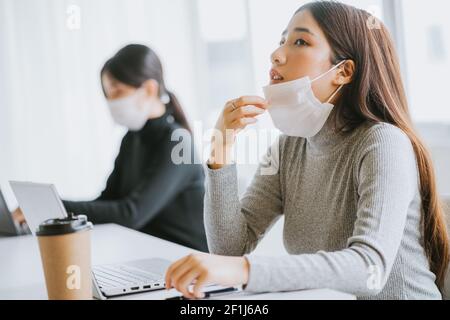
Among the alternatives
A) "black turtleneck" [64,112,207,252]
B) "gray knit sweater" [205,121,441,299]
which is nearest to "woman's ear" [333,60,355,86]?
"gray knit sweater" [205,121,441,299]

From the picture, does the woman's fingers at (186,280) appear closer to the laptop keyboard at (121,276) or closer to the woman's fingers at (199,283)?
the woman's fingers at (199,283)

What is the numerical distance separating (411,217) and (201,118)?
256 cm

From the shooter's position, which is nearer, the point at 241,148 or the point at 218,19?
the point at 241,148

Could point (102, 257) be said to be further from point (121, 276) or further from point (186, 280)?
point (186, 280)

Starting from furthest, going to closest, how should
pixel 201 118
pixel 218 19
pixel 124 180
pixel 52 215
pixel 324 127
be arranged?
pixel 201 118, pixel 218 19, pixel 124 180, pixel 324 127, pixel 52 215

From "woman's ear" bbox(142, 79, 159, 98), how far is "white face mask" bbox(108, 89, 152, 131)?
0.02m

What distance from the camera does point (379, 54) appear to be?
124 centimetres

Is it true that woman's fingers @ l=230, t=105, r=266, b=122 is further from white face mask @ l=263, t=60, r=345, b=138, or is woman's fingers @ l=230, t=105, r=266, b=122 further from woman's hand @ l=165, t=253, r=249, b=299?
woman's hand @ l=165, t=253, r=249, b=299

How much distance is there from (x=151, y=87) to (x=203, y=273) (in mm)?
1563

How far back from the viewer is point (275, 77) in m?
1.29

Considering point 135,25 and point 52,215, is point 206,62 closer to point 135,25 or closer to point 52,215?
point 135,25

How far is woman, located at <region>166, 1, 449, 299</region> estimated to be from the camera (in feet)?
3.57

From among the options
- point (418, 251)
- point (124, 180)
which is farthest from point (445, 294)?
point (124, 180)
